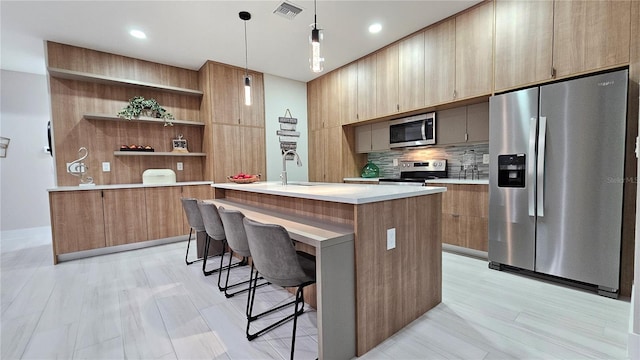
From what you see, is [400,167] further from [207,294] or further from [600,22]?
[207,294]

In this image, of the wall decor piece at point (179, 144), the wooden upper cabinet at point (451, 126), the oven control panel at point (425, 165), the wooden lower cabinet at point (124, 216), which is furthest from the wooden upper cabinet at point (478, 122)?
the wooden lower cabinet at point (124, 216)

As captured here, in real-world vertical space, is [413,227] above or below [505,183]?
below

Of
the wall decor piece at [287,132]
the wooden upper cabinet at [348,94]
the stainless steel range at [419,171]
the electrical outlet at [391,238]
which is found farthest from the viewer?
the wall decor piece at [287,132]

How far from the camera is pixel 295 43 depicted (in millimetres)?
3812

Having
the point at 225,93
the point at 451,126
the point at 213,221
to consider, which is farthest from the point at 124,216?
the point at 451,126

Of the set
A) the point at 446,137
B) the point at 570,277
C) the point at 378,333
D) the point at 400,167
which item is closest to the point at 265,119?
the point at 400,167

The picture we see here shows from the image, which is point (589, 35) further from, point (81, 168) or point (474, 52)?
point (81, 168)

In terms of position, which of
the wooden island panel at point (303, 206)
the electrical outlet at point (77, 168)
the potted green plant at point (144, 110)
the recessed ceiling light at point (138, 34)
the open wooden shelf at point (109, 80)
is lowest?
the wooden island panel at point (303, 206)

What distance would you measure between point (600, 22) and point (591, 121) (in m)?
0.81

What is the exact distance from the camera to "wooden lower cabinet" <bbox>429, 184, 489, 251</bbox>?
303 cm

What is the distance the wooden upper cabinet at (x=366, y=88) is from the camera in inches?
166

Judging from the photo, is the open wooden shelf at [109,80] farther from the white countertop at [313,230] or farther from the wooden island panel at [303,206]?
the white countertop at [313,230]

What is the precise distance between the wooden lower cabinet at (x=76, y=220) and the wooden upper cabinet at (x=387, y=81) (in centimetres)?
407

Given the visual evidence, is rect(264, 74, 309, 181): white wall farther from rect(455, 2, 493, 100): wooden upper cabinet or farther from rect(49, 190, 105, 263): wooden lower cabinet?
rect(455, 2, 493, 100): wooden upper cabinet
